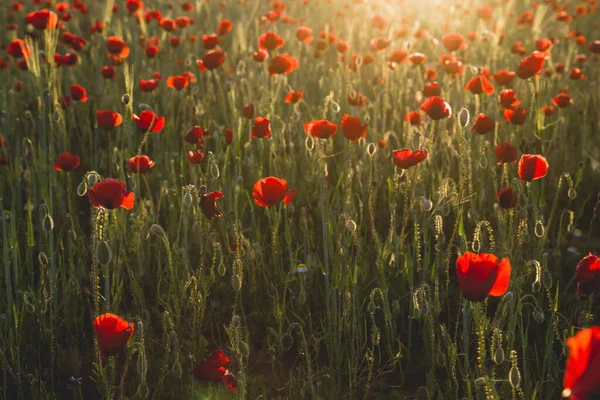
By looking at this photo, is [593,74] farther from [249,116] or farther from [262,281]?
[262,281]

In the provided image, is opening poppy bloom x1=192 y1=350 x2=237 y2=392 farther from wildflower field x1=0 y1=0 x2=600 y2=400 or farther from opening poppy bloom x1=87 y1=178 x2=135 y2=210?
opening poppy bloom x1=87 y1=178 x2=135 y2=210

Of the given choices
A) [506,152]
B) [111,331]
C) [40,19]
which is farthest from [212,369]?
[40,19]

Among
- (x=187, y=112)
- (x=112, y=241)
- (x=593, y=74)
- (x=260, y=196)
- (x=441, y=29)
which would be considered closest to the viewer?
(x=260, y=196)

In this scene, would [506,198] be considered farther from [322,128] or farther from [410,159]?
[322,128]

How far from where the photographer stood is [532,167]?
1.74 metres

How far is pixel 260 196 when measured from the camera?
5.90ft

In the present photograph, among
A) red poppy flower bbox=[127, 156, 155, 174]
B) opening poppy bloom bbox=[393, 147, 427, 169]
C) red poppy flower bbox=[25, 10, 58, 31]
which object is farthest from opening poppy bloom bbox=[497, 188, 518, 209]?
red poppy flower bbox=[25, 10, 58, 31]

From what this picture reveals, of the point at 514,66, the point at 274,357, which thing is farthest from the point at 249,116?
the point at 514,66

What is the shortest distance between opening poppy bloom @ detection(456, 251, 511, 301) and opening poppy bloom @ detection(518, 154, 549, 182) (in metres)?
0.58

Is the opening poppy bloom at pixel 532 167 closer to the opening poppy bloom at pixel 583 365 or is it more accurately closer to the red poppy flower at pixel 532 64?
the red poppy flower at pixel 532 64

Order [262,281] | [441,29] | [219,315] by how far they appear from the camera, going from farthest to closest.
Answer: [441,29]
[262,281]
[219,315]

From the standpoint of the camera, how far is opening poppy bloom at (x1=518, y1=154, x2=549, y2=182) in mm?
1731

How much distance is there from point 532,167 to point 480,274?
0.62 m

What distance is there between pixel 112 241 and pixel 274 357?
0.60m
